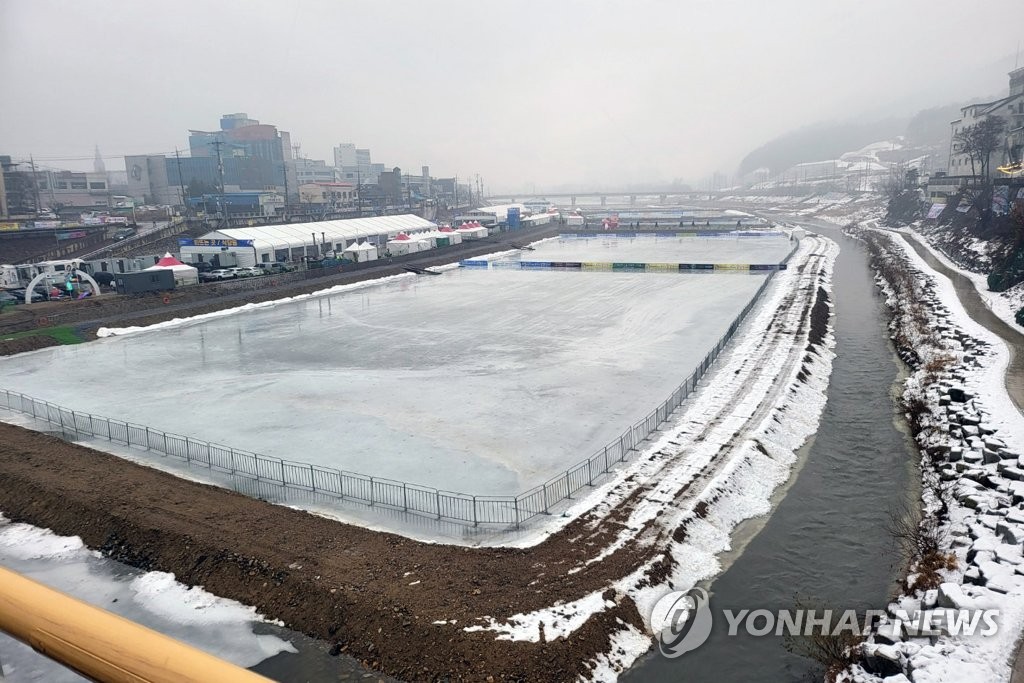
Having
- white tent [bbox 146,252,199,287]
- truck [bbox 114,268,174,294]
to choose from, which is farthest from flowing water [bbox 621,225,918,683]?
white tent [bbox 146,252,199,287]

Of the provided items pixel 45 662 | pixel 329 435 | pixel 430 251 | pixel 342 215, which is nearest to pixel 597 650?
pixel 45 662

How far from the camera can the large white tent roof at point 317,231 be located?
55.6 metres

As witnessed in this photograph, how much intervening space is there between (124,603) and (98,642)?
1084 centimetres

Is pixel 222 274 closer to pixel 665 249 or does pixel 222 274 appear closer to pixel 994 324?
pixel 994 324

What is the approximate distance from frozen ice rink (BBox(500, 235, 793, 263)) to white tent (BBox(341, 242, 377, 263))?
589 inches

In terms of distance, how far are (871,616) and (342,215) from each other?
95255 millimetres

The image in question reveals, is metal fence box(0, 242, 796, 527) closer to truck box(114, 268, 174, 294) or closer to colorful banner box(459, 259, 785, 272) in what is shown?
truck box(114, 268, 174, 294)

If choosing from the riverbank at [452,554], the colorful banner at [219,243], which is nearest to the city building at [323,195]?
the colorful banner at [219,243]

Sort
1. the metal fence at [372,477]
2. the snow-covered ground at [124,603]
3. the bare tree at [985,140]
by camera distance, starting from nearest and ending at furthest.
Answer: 1. the snow-covered ground at [124,603]
2. the metal fence at [372,477]
3. the bare tree at [985,140]

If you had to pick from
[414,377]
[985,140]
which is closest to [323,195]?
[985,140]

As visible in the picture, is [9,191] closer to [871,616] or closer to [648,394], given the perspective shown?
[648,394]

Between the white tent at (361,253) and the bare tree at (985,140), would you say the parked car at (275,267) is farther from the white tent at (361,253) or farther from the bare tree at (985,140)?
the bare tree at (985,140)

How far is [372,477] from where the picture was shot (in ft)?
51.6

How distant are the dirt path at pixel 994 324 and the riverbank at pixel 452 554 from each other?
6.54m
